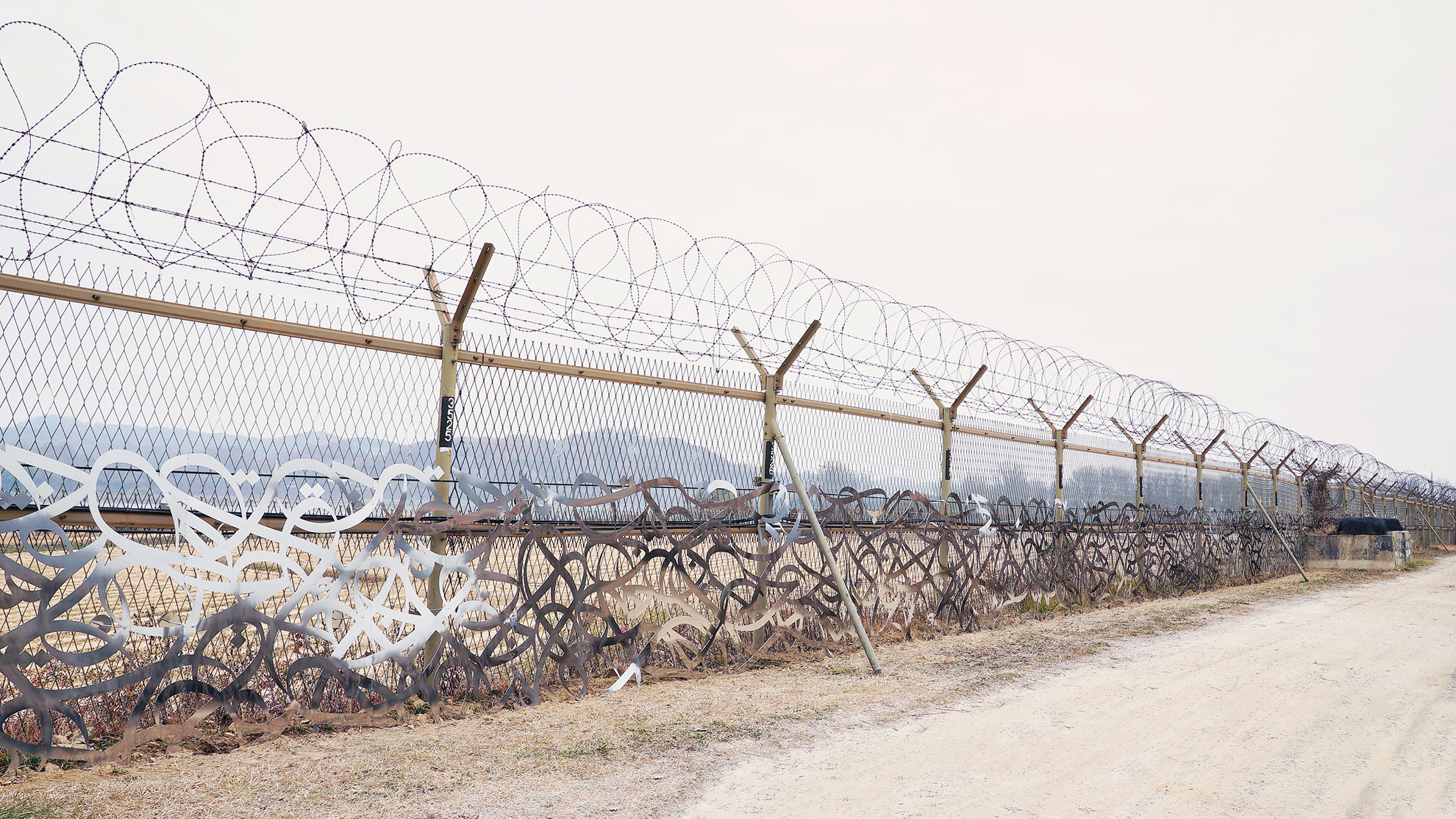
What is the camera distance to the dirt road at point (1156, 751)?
3895 millimetres

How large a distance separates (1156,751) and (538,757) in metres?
3.05

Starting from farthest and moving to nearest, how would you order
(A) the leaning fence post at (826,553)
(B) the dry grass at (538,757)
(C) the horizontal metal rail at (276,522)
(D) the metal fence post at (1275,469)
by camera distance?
1. (D) the metal fence post at (1275,469)
2. (A) the leaning fence post at (826,553)
3. (C) the horizontal metal rail at (276,522)
4. (B) the dry grass at (538,757)

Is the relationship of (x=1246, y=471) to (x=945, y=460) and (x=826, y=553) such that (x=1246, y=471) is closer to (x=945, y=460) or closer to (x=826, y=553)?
(x=945, y=460)

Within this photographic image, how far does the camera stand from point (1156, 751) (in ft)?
15.5

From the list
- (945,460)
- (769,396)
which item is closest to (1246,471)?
(945,460)

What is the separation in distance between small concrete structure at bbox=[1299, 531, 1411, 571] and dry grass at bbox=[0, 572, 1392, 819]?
15974mm

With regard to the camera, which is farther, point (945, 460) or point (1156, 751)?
point (945, 460)

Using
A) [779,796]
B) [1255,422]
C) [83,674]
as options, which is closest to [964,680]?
[779,796]

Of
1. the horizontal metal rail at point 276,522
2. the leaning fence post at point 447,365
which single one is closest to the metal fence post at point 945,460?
the horizontal metal rail at point 276,522

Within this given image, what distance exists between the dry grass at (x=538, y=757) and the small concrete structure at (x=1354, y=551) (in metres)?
16.0

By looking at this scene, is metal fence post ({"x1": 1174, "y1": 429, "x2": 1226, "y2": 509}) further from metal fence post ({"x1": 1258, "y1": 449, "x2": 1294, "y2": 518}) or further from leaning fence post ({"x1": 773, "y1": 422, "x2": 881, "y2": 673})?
leaning fence post ({"x1": 773, "y1": 422, "x2": 881, "y2": 673})

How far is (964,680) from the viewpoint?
668 cm

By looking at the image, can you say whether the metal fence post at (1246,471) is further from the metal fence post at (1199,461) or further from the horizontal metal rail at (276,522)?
the horizontal metal rail at (276,522)

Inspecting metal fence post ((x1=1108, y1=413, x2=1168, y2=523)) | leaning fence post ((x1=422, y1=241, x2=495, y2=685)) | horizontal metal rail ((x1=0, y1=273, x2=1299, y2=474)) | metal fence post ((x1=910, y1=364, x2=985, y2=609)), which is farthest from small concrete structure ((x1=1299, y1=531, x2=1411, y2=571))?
leaning fence post ((x1=422, y1=241, x2=495, y2=685))
